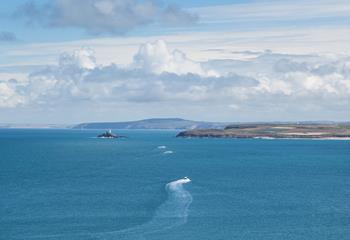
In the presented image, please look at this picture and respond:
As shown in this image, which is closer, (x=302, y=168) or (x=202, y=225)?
(x=202, y=225)

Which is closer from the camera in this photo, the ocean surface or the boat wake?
the boat wake

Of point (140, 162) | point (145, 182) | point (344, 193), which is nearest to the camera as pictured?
point (344, 193)

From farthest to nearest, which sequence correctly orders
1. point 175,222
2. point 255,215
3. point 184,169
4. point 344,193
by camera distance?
point 184,169 < point 344,193 < point 255,215 < point 175,222

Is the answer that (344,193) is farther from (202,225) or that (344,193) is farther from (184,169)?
(184,169)

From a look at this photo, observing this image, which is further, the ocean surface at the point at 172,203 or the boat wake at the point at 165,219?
the ocean surface at the point at 172,203

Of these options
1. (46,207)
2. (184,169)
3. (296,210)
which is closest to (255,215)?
(296,210)

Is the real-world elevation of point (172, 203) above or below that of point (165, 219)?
above

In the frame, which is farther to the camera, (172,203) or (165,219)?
(172,203)
